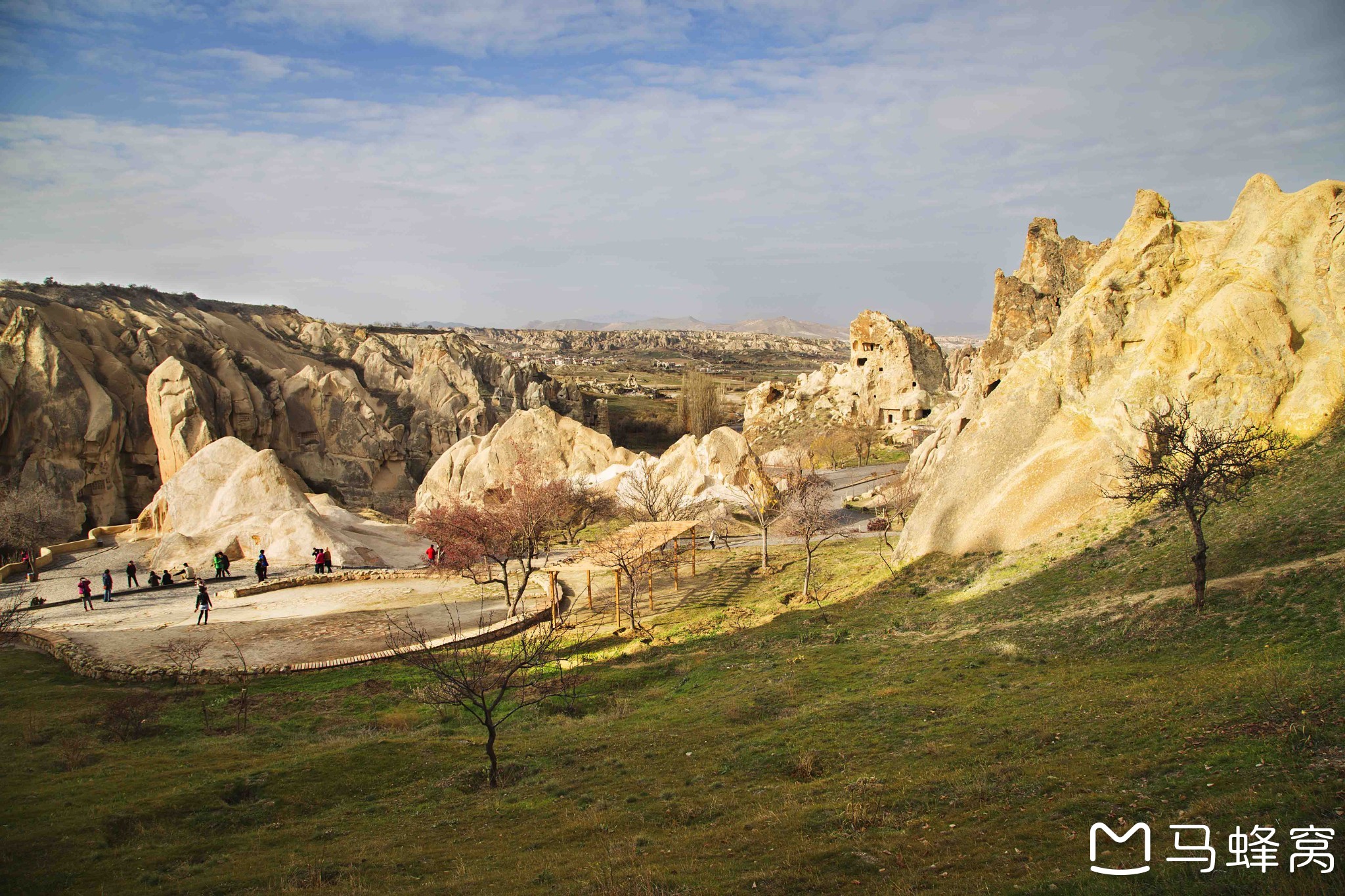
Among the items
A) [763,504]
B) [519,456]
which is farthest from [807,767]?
[519,456]

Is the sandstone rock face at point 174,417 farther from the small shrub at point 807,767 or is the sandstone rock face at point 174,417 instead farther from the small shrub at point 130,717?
the small shrub at point 807,767

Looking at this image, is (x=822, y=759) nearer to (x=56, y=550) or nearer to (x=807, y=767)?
(x=807, y=767)

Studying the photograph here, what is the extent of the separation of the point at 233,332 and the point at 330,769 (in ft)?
288

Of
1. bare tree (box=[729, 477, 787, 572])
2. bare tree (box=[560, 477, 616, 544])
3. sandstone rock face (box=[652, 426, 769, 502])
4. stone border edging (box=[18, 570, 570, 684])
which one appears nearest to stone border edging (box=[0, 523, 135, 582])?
stone border edging (box=[18, 570, 570, 684])

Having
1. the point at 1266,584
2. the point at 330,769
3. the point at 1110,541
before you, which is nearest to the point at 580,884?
the point at 330,769

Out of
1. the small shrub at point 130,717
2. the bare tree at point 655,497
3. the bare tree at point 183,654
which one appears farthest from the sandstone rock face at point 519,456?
the small shrub at point 130,717

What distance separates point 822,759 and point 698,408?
80.5m

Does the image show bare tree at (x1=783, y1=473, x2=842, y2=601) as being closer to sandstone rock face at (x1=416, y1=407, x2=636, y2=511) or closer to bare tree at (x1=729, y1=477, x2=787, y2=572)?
bare tree at (x1=729, y1=477, x2=787, y2=572)

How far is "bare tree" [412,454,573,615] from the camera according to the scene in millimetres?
26906

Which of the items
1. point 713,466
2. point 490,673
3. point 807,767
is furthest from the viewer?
point 713,466

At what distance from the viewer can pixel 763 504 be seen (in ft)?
118

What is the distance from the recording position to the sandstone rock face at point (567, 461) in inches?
1795

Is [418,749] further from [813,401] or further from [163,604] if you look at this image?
[813,401]

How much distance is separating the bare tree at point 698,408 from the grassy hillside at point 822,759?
69.5m
